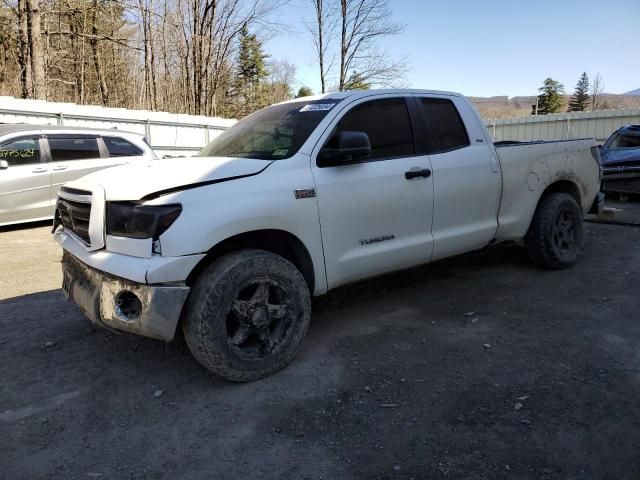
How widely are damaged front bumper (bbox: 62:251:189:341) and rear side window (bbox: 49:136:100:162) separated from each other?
6729mm

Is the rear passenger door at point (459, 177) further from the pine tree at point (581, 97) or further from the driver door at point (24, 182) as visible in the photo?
the pine tree at point (581, 97)

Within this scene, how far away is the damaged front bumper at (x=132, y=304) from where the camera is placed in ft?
8.98

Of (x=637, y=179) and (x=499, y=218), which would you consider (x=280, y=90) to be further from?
(x=499, y=218)

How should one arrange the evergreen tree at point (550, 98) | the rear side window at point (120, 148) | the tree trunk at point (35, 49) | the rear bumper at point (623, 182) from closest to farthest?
the rear side window at point (120, 148), the rear bumper at point (623, 182), the tree trunk at point (35, 49), the evergreen tree at point (550, 98)

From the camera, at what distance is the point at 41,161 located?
28.0 ft

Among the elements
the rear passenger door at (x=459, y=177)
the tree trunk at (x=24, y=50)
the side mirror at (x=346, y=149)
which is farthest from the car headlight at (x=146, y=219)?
the tree trunk at (x=24, y=50)

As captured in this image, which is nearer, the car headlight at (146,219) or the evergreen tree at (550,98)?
the car headlight at (146,219)

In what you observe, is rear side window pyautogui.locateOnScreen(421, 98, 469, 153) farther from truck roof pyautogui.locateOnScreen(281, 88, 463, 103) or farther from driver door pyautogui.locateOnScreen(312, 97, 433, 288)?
driver door pyautogui.locateOnScreen(312, 97, 433, 288)

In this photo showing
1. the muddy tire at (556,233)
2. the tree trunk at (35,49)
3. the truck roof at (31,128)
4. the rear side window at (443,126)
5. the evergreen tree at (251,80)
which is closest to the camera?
the rear side window at (443,126)

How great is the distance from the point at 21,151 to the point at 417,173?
7.46m

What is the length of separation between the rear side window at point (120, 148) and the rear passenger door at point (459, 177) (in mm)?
7131

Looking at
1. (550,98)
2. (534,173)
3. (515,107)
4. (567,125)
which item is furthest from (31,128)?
(515,107)

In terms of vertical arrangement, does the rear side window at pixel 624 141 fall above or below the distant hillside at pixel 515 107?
below

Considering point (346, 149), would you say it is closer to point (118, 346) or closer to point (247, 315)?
point (247, 315)
